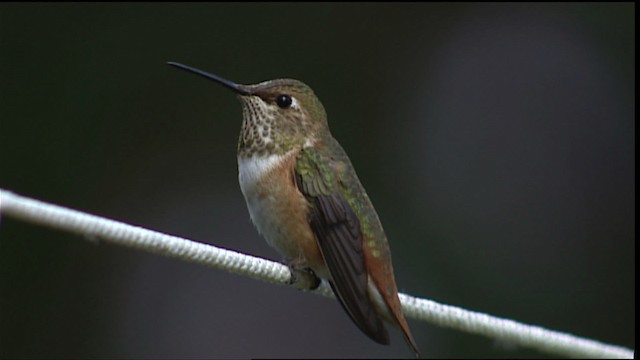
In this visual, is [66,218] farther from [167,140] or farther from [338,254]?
[167,140]

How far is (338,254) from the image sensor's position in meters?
2.55

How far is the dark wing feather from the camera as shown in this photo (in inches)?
96.5

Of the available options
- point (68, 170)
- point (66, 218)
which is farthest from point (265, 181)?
point (68, 170)

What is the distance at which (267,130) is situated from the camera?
9.33ft

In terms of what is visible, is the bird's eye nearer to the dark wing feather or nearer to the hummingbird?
the hummingbird

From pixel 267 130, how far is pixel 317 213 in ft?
1.11

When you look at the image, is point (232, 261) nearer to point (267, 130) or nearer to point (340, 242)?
point (340, 242)

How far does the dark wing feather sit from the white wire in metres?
0.11

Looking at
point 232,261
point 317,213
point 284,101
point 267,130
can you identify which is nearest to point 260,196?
point 317,213

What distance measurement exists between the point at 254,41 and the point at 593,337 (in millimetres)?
2332

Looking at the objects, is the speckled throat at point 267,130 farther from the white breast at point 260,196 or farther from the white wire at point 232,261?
the white wire at point 232,261

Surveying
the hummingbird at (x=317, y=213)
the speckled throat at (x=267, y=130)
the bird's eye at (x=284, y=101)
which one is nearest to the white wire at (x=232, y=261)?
the hummingbird at (x=317, y=213)

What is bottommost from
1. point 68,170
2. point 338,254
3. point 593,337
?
point 593,337

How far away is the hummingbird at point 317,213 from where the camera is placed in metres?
2.50
